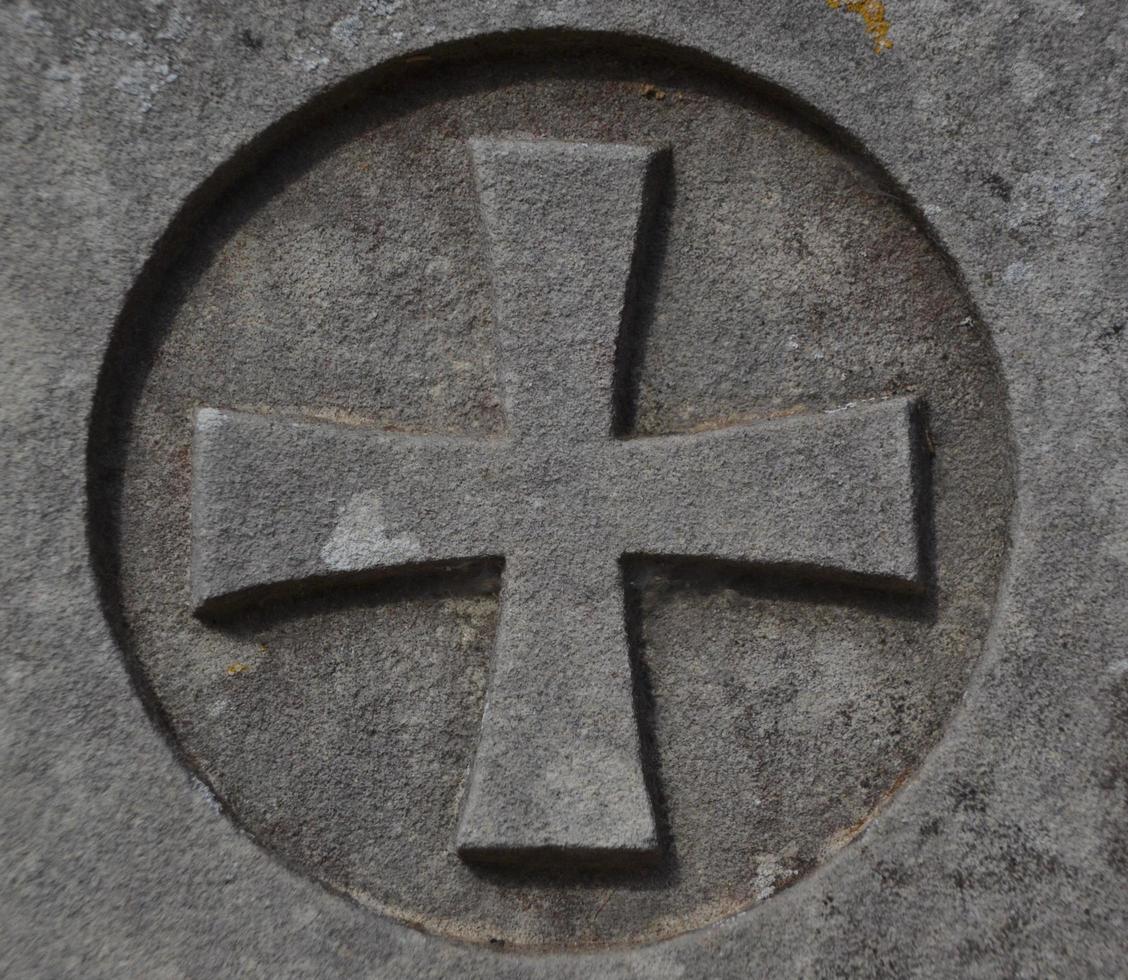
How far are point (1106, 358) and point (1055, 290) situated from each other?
0.14 metres

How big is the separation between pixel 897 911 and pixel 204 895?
115 centimetres

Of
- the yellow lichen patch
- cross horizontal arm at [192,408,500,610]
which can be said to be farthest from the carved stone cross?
the yellow lichen patch

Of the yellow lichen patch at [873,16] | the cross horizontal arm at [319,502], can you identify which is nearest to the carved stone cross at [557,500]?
the cross horizontal arm at [319,502]

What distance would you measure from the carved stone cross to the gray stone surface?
0.4 inches

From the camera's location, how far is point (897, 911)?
1.57m

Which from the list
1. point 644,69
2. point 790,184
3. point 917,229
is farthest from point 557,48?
point 917,229

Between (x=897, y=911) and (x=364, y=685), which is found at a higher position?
(x=364, y=685)

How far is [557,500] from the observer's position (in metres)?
1.69

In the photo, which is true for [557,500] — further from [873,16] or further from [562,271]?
[873,16]

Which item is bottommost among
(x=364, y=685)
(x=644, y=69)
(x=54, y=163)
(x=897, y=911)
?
(x=897, y=911)

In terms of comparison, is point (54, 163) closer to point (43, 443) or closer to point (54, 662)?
point (43, 443)

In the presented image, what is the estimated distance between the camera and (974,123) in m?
1.66

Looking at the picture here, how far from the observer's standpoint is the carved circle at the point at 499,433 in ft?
5.43

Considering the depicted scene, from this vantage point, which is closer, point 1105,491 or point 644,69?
point 1105,491
